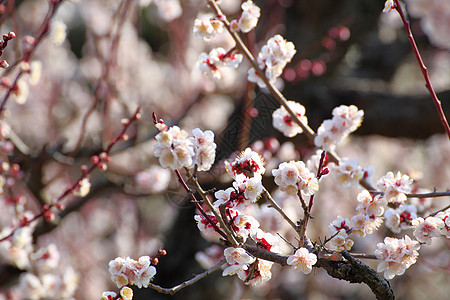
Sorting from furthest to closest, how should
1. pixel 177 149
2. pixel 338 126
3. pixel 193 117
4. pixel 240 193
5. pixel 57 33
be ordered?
pixel 193 117, pixel 57 33, pixel 338 126, pixel 240 193, pixel 177 149

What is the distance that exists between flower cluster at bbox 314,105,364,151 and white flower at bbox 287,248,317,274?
1.33 feet

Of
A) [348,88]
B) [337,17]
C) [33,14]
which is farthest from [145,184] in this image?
[33,14]

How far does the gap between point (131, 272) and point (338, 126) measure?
734 mm

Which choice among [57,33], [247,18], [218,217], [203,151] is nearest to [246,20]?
[247,18]

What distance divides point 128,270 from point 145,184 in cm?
170

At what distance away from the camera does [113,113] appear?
4.90 m

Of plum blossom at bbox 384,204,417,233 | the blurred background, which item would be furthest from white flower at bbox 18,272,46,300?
plum blossom at bbox 384,204,417,233

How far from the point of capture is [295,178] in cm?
120

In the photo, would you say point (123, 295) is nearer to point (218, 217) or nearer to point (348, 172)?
point (218, 217)

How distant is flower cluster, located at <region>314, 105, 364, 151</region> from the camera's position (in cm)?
143

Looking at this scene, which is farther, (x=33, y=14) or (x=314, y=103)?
(x=33, y=14)

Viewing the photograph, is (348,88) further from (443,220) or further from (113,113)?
(113,113)

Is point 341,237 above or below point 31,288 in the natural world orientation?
above

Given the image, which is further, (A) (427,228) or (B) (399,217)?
(B) (399,217)
